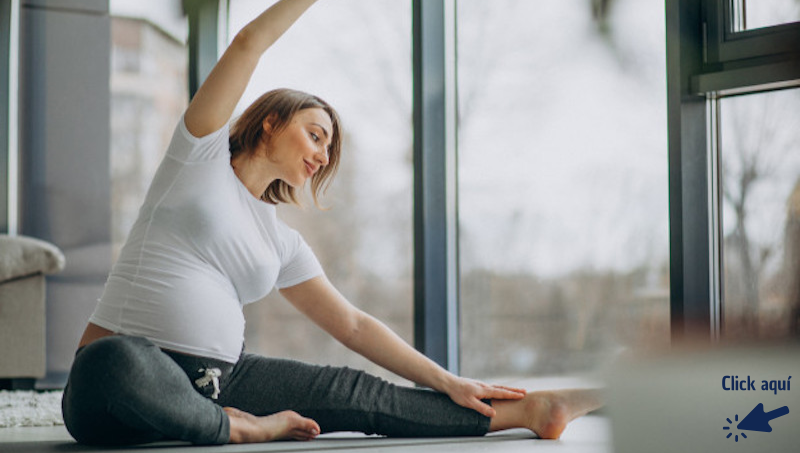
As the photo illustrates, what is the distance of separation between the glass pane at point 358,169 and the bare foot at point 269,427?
1132mm

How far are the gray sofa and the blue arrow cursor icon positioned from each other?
113 inches

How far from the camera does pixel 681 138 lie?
6.40ft

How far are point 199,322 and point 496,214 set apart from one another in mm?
1266

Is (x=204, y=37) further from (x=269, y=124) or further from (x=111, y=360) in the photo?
(x=111, y=360)

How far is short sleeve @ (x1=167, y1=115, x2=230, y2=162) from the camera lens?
5.43ft

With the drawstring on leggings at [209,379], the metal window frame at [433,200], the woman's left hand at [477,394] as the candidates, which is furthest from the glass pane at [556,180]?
the drawstring on leggings at [209,379]

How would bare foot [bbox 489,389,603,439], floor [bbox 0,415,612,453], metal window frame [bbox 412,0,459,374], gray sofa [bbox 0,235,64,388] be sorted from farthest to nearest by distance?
gray sofa [bbox 0,235,64,388], metal window frame [bbox 412,0,459,374], bare foot [bbox 489,389,603,439], floor [bbox 0,415,612,453]

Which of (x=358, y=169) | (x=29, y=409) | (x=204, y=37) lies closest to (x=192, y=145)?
(x=29, y=409)

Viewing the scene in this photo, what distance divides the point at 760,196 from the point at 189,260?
117 cm

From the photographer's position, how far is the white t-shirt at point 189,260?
1.62 m

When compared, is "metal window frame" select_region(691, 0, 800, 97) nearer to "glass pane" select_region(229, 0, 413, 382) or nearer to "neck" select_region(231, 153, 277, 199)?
"neck" select_region(231, 153, 277, 199)

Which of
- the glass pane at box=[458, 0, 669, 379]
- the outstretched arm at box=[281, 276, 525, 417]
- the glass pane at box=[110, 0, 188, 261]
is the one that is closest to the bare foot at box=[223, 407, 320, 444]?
the outstretched arm at box=[281, 276, 525, 417]

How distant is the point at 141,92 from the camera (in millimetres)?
3877

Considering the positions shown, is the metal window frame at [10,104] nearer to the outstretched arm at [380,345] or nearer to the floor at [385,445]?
the floor at [385,445]
